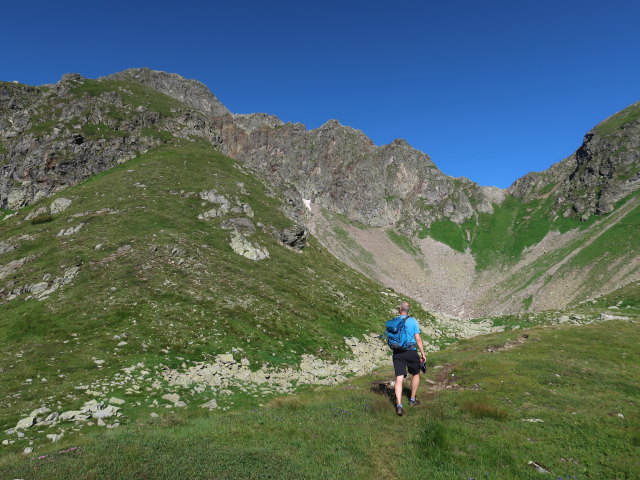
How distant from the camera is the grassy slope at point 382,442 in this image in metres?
8.85

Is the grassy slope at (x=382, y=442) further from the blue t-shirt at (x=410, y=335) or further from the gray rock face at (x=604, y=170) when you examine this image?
the gray rock face at (x=604, y=170)

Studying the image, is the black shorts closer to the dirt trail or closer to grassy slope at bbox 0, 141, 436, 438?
grassy slope at bbox 0, 141, 436, 438

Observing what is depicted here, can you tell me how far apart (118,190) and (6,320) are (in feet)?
132

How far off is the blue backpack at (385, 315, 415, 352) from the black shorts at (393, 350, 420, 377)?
8.8 inches

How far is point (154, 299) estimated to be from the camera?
114 feet

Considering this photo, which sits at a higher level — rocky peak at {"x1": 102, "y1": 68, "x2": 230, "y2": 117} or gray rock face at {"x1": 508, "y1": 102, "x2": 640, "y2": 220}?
rocky peak at {"x1": 102, "y1": 68, "x2": 230, "y2": 117}

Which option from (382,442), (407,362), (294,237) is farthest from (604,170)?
(382,442)

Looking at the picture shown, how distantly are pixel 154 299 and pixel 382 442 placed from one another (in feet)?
100

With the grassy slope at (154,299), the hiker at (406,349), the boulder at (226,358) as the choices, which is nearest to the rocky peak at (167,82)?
the grassy slope at (154,299)

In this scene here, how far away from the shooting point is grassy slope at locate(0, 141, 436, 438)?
24.9 meters

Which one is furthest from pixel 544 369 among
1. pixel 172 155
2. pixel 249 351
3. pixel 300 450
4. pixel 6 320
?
pixel 172 155

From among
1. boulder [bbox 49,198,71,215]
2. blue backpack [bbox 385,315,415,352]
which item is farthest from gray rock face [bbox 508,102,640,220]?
boulder [bbox 49,198,71,215]

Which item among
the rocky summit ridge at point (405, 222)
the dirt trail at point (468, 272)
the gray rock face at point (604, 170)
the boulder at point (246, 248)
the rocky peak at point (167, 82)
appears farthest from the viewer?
the rocky peak at point (167, 82)

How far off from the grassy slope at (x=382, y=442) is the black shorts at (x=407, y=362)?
1.59 metres
